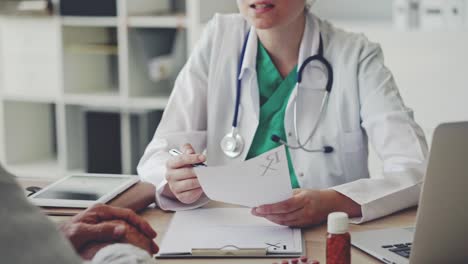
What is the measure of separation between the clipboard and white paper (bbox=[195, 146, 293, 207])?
7 cm

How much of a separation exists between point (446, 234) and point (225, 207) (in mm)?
613

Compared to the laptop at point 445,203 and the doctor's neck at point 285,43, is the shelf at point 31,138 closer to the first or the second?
the doctor's neck at point 285,43

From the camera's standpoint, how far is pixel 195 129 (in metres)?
2.10

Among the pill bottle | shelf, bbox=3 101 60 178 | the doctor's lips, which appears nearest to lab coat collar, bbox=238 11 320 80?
the doctor's lips

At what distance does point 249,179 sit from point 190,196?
25 cm

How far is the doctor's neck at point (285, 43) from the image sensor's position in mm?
2100

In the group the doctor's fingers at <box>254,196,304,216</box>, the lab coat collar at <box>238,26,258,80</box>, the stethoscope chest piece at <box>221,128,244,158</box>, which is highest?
the lab coat collar at <box>238,26,258,80</box>

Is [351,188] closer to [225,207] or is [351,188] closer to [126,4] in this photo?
[225,207]

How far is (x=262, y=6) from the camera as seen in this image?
1.98m

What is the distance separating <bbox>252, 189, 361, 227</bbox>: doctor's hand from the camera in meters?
1.58

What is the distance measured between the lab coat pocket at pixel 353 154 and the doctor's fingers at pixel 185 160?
527 millimetres

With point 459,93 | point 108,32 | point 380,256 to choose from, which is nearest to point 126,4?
point 108,32

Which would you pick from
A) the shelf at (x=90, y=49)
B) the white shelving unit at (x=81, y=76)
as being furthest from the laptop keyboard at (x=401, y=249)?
the shelf at (x=90, y=49)

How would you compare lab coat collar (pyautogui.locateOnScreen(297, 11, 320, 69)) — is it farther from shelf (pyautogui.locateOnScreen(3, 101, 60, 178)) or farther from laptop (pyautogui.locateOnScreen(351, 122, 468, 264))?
shelf (pyautogui.locateOnScreen(3, 101, 60, 178))
